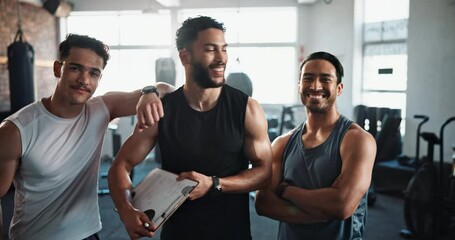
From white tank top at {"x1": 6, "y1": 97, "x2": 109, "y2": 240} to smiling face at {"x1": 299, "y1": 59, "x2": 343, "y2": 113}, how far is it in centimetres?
85

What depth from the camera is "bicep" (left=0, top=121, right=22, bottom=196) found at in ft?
4.58

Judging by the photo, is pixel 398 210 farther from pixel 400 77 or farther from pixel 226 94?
pixel 226 94

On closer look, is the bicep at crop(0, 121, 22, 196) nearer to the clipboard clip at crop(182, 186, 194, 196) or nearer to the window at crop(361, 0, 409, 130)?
the clipboard clip at crop(182, 186, 194, 196)

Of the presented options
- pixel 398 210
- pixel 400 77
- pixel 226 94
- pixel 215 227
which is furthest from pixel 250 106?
pixel 400 77

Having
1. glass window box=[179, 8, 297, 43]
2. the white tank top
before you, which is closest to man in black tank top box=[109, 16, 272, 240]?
the white tank top

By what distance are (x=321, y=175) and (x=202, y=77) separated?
1.81 feet

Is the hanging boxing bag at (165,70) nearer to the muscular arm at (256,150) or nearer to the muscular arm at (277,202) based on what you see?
the muscular arm at (277,202)

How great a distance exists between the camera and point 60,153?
59.1 inches

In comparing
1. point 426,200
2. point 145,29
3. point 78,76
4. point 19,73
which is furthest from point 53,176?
point 145,29

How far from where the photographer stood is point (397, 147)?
17.7ft

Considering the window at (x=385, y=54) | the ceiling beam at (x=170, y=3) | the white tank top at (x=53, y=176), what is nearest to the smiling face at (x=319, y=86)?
the white tank top at (x=53, y=176)

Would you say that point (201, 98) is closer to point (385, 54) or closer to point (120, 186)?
point (120, 186)

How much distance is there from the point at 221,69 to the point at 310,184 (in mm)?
523

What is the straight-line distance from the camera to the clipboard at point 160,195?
1172 millimetres
